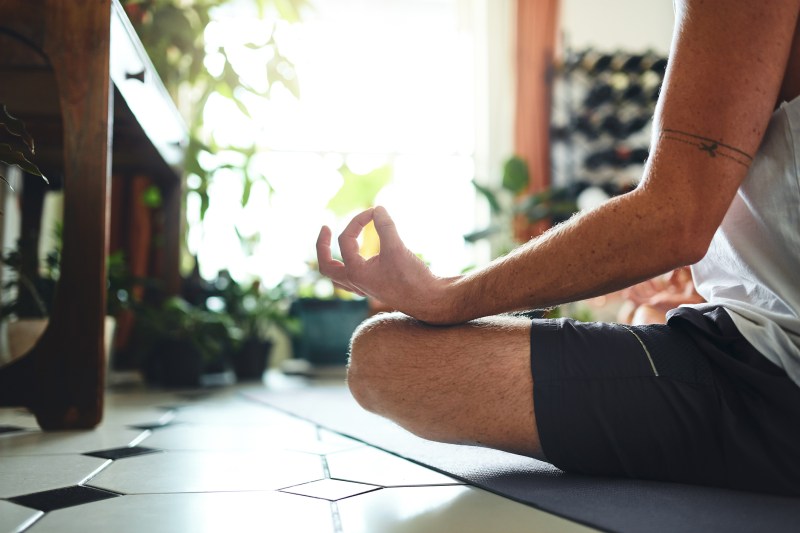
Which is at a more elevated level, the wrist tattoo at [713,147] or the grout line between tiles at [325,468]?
the wrist tattoo at [713,147]

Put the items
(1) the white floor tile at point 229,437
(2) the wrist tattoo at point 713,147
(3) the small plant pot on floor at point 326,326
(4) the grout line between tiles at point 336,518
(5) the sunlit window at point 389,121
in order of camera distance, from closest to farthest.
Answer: (4) the grout line between tiles at point 336,518
(2) the wrist tattoo at point 713,147
(1) the white floor tile at point 229,437
(3) the small plant pot on floor at point 326,326
(5) the sunlit window at point 389,121

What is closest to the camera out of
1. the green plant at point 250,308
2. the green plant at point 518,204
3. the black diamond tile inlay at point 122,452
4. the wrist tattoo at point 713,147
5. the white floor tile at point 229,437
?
A: the wrist tattoo at point 713,147

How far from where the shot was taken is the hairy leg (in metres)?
0.86

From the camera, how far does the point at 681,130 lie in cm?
76

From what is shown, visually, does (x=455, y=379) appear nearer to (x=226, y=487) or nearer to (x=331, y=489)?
(x=331, y=489)

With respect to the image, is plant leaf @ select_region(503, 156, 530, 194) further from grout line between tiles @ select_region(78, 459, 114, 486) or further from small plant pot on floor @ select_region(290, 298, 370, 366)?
grout line between tiles @ select_region(78, 459, 114, 486)

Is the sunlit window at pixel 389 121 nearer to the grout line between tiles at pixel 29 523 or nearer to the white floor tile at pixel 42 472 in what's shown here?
the white floor tile at pixel 42 472

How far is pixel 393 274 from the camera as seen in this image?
91 centimetres

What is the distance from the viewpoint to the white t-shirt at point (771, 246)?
764 millimetres

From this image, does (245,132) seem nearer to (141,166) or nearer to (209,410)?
(141,166)

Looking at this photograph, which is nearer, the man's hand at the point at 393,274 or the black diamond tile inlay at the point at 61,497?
the black diamond tile inlay at the point at 61,497

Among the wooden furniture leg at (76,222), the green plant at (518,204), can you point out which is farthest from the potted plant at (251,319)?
the wooden furniture leg at (76,222)

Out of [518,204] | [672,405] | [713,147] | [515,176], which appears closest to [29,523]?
[672,405]

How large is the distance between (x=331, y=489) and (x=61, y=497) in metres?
0.31
